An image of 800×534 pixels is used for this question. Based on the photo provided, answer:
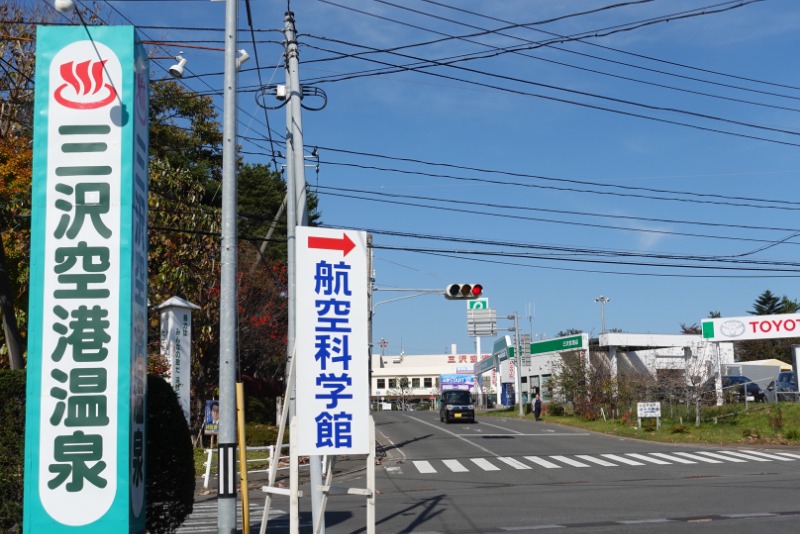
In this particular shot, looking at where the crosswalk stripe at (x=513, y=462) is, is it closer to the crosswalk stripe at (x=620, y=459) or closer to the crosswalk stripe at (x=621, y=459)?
the crosswalk stripe at (x=620, y=459)

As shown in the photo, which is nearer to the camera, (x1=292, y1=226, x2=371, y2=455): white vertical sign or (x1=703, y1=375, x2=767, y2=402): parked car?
(x1=292, y1=226, x2=371, y2=455): white vertical sign

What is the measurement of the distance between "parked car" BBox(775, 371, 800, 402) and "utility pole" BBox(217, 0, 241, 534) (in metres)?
44.2

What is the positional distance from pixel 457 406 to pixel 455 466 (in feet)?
81.0

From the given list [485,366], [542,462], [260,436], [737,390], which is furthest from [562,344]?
[260,436]

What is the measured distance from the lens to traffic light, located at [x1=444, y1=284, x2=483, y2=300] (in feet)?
84.0

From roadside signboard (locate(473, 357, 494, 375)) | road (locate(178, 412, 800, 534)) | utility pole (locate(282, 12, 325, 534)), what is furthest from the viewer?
roadside signboard (locate(473, 357, 494, 375))

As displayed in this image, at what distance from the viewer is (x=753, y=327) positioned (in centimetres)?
4672

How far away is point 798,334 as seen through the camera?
151 feet

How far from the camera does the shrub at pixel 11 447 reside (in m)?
10.4

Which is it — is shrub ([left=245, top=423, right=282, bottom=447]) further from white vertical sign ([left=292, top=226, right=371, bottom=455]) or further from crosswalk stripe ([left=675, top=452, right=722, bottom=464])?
white vertical sign ([left=292, top=226, right=371, bottom=455])

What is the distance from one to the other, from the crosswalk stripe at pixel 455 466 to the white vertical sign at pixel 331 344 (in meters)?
16.0

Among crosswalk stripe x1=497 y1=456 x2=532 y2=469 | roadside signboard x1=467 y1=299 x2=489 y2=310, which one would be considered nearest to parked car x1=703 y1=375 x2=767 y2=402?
crosswalk stripe x1=497 y1=456 x2=532 y2=469

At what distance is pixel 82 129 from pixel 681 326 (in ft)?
297

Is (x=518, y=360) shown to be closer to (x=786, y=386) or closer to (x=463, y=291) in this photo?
(x=786, y=386)
